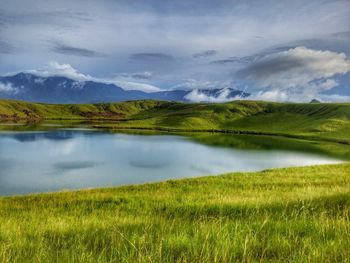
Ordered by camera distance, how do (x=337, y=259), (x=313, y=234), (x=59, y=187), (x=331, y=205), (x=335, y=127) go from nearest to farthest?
(x=337, y=259) < (x=313, y=234) < (x=331, y=205) < (x=59, y=187) < (x=335, y=127)

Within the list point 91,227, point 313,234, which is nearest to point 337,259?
point 313,234

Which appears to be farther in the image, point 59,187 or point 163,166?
point 163,166

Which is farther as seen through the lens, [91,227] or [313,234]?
[91,227]

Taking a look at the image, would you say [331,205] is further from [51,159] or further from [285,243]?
[51,159]

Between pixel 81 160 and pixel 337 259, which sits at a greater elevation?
pixel 337 259

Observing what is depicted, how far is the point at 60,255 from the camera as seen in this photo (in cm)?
557

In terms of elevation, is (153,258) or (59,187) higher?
(153,258)

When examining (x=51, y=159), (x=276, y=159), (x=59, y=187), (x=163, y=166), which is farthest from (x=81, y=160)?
(x=276, y=159)

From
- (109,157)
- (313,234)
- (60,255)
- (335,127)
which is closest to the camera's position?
(60,255)

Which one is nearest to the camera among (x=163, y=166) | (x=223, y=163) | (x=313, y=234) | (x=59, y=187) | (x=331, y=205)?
(x=313, y=234)

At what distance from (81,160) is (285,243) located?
62.2 meters

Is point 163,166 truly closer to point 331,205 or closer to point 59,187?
point 59,187

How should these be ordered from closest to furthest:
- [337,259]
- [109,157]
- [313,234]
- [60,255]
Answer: [337,259]
[60,255]
[313,234]
[109,157]

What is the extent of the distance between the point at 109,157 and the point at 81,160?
646 centimetres
